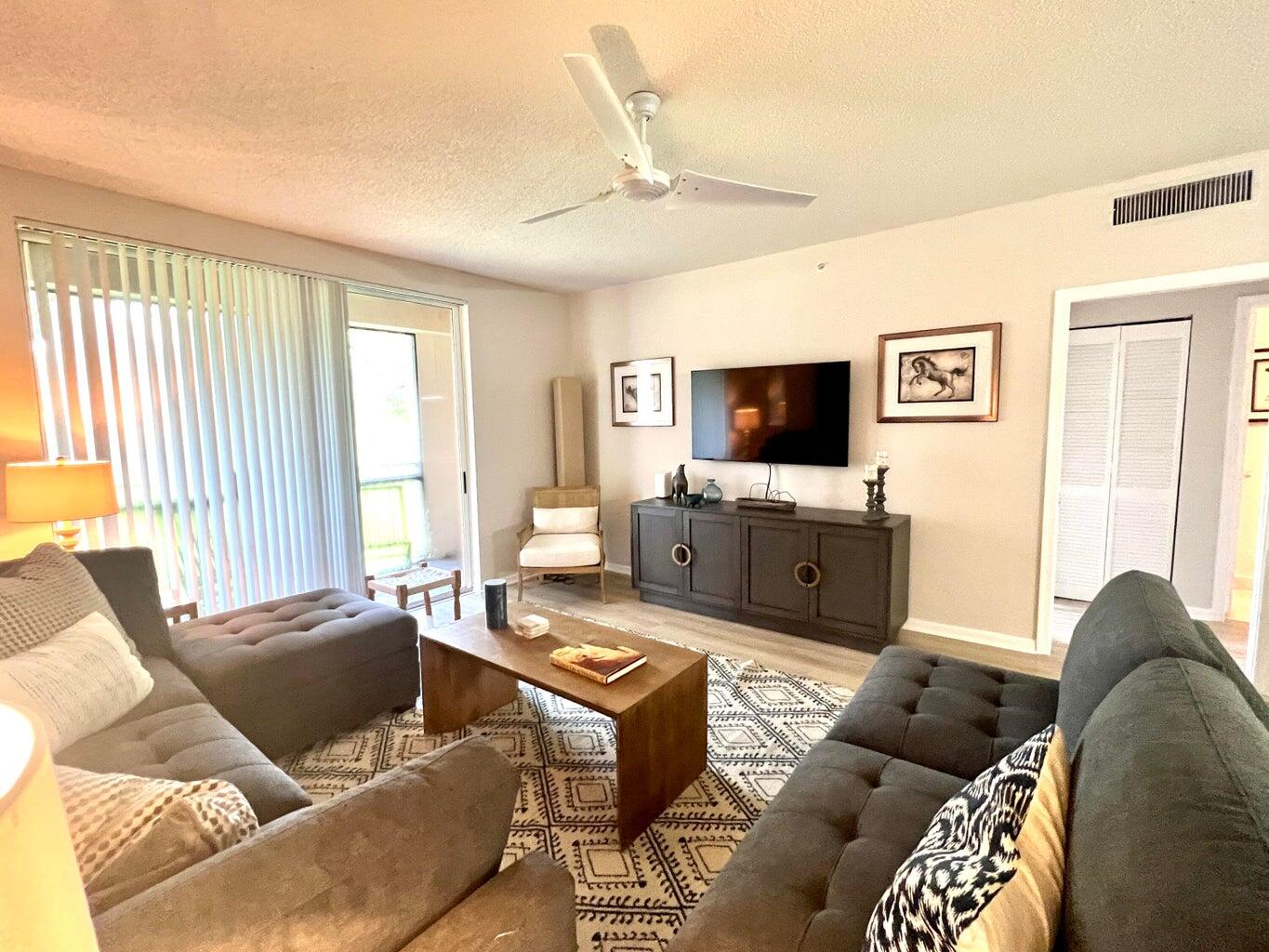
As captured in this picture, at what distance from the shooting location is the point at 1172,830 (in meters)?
0.70

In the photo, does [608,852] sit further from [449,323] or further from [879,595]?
[449,323]

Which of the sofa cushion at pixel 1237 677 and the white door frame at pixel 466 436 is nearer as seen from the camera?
the sofa cushion at pixel 1237 677

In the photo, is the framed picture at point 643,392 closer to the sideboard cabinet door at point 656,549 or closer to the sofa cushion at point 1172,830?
the sideboard cabinet door at point 656,549

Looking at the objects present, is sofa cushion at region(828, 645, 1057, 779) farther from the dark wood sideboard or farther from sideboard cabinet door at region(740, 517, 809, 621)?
sideboard cabinet door at region(740, 517, 809, 621)

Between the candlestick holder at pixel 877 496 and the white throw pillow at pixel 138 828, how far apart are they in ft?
10.6

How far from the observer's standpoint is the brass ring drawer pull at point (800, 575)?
3.41 meters

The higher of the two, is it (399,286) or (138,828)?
(399,286)

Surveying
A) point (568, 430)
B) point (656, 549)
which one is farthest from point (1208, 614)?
point (568, 430)

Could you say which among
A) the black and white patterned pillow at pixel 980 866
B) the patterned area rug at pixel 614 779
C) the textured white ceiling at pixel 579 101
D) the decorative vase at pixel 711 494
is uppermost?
the textured white ceiling at pixel 579 101

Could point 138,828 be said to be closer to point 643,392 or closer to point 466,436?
point 466,436

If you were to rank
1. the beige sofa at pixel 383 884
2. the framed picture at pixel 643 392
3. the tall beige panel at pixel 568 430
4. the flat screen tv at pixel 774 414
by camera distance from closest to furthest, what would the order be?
the beige sofa at pixel 383 884 < the flat screen tv at pixel 774 414 < the framed picture at pixel 643 392 < the tall beige panel at pixel 568 430

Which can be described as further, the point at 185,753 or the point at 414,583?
the point at 414,583

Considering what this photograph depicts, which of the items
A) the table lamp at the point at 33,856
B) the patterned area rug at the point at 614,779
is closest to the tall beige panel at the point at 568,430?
the patterned area rug at the point at 614,779

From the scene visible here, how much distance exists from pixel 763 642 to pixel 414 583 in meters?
2.18
